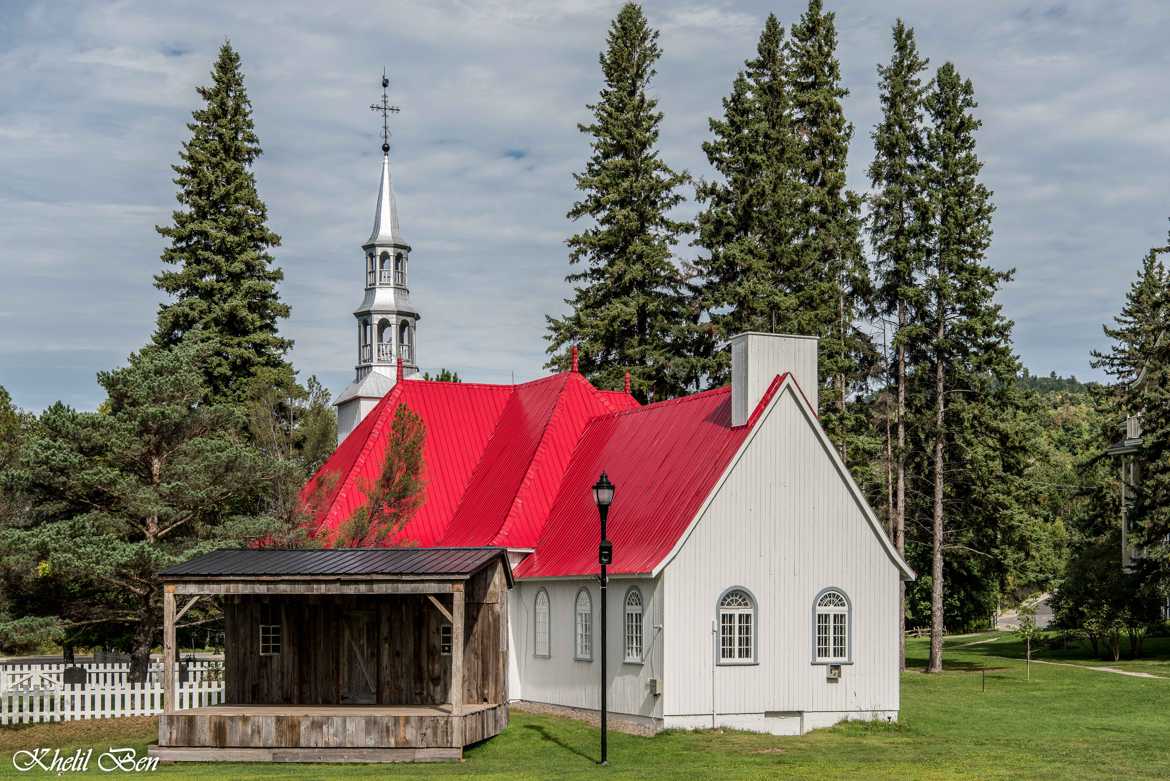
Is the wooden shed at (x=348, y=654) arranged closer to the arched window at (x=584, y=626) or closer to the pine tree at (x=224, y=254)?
the arched window at (x=584, y=626)

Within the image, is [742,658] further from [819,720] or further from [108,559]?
[108,559]

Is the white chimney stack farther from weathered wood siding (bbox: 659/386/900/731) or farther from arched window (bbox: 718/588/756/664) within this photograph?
arched window (bbox: 718/588/756/664)

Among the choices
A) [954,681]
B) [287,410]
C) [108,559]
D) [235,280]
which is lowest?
[954,681]

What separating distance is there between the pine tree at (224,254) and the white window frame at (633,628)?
23.7 metres

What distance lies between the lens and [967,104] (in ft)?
153

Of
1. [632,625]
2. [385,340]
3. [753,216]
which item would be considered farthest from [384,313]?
[632,625]

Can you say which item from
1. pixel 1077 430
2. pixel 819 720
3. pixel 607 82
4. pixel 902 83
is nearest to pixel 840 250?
pixel 902 83

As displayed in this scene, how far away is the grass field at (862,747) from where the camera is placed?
73.7 ft

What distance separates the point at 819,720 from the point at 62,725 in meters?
16.7

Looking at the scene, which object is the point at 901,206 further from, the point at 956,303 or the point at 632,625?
the point at 632,625

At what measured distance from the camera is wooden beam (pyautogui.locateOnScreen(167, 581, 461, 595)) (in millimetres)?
25297

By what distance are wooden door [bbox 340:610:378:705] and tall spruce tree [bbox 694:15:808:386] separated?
65.8 feet

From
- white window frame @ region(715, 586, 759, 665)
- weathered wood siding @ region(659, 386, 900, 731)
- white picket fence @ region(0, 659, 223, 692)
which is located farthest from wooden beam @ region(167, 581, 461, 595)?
white picket fence @ region(0, 659, 223, 692)

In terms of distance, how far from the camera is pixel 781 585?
96.1 ft
